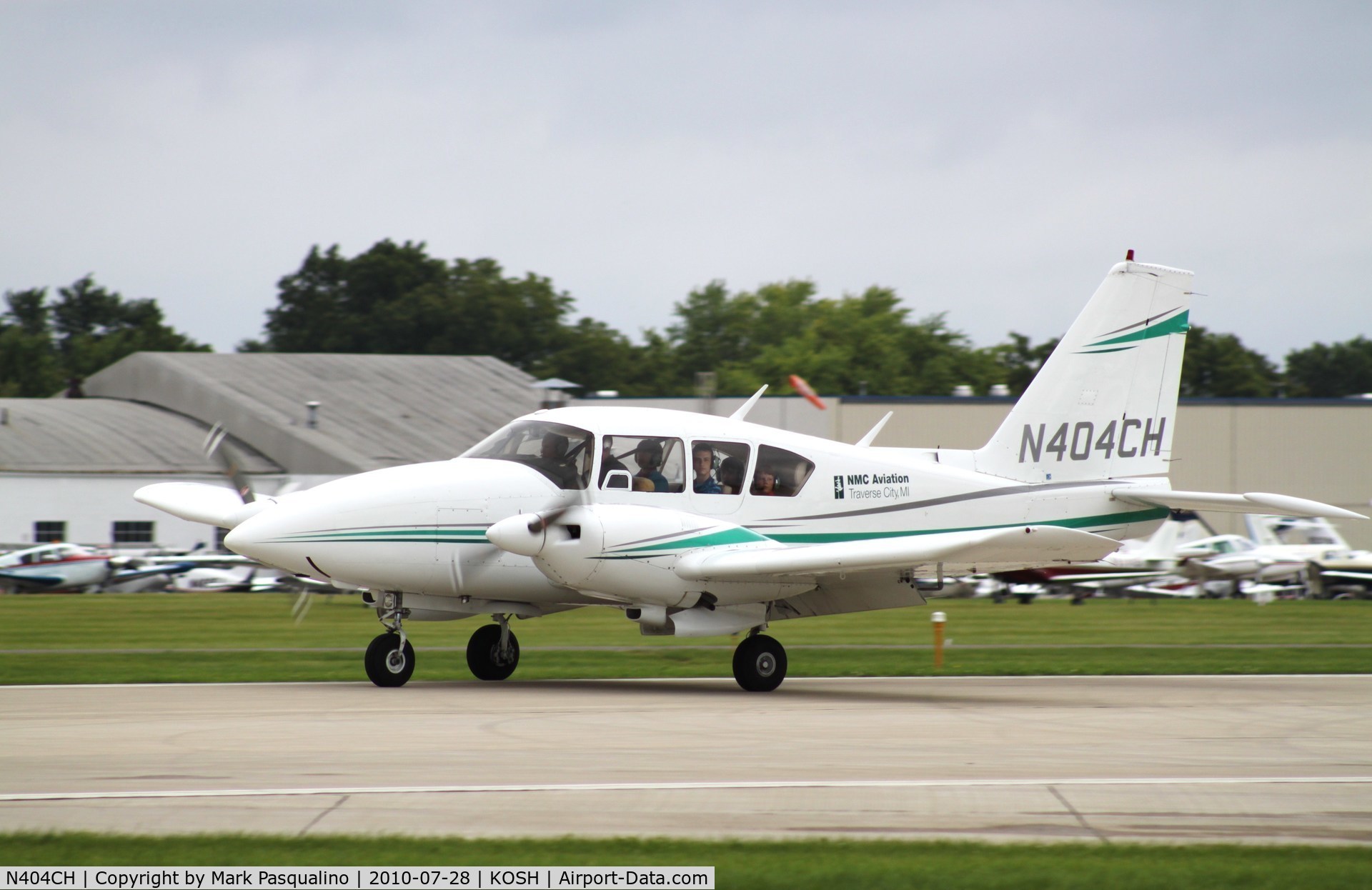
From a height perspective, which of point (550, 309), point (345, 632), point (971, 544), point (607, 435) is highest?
→ point (550, 309)

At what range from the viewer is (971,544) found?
45.9 feet

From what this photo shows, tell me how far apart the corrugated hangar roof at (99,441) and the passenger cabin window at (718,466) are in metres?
39.4

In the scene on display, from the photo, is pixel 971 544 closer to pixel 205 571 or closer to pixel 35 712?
pixel 35 712

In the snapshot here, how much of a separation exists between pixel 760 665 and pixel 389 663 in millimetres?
4149

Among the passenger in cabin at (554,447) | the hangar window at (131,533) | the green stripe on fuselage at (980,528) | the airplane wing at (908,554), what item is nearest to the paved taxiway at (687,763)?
the airplane wing at (908,554)

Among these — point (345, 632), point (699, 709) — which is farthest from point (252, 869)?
point (345, 632)

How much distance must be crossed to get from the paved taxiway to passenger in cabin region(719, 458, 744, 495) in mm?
2349

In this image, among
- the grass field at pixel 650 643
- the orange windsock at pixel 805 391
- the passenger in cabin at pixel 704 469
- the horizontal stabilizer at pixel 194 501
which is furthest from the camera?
the orange windsock at pixel 805 391

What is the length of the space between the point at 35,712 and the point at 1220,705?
1180 centimetres

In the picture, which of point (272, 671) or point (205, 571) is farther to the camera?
point (205, 571)

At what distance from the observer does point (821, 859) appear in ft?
24.0

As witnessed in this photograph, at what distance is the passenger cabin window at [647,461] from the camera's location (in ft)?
51.3

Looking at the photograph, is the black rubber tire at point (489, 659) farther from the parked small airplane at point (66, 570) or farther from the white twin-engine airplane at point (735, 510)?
the parked small airplane at point (66, 570)

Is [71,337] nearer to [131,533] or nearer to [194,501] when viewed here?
[131,533]
